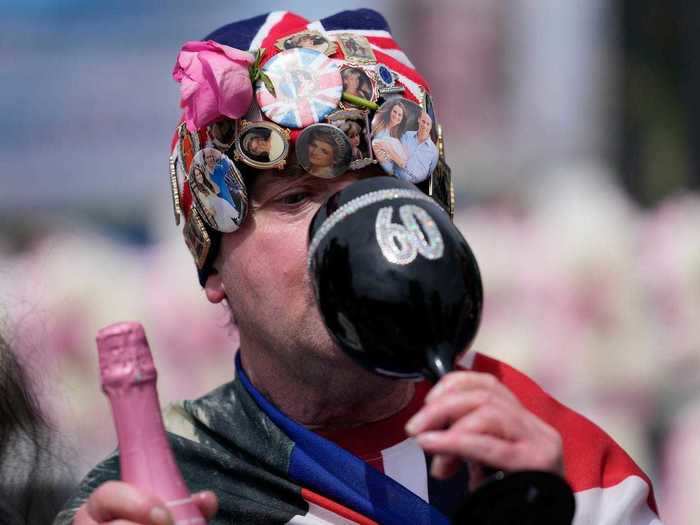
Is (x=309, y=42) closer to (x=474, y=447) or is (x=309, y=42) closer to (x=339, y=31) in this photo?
(x=339, y=31)

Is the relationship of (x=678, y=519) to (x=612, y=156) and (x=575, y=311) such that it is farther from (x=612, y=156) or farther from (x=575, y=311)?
(x=612, y=156)

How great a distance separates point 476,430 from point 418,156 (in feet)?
2.62

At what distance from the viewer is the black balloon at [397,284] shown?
182 cm

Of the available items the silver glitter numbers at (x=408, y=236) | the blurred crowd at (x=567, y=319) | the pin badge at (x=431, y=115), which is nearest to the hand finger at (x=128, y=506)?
the silver glitter numbers at (x=408, y=236)

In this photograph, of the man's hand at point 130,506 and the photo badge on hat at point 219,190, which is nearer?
the man's hand at point 130,506

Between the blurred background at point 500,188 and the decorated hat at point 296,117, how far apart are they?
1576 mm

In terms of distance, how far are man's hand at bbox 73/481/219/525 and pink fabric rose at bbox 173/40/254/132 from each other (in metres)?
0.82

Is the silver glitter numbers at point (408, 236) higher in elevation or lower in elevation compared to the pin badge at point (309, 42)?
lower

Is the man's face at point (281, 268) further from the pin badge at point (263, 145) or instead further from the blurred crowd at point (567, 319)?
the blurred crowd at point (567, 319)

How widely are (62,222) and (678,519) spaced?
2.94m

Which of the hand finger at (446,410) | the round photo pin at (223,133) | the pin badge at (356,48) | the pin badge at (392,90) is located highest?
the pin badge at (356,48)

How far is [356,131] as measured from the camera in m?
2.46

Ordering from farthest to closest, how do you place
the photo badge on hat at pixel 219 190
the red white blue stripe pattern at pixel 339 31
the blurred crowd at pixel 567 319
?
the blurred crowd at pixel 567 319
the red white blue stripe pattern at pixel 339 31
the photo badge on hat at pixel 219 190

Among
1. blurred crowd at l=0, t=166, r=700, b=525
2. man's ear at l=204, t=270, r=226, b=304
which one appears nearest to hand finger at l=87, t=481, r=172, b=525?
man's ear at l=204, t=270, r=226, b=304
